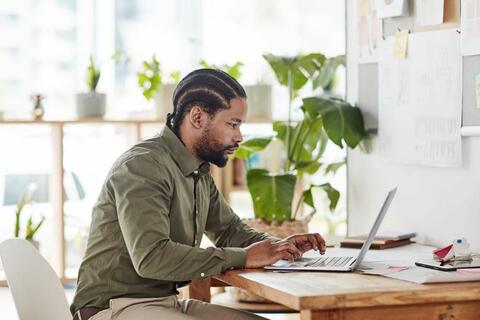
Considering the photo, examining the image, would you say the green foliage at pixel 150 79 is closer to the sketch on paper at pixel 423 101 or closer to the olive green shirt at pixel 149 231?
the sketch on paper at pixel 423 101

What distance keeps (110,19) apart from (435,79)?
3213 mm

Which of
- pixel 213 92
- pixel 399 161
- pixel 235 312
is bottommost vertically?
pixel 235 312

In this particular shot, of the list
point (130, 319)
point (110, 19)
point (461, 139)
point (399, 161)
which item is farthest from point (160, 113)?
point (130, 319)

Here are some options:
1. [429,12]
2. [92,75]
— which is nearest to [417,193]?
[429,12]

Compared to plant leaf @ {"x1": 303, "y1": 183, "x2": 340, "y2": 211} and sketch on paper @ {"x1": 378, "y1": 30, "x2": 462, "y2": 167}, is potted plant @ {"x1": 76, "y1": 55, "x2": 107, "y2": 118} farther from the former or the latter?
sketch on paper @ {"x1": 378, "y1": 30, "x2": 462, "y2": 167}

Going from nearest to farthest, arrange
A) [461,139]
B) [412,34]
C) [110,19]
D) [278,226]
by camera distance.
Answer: [461,139]
[412,34]
[278,226]
[110,19]

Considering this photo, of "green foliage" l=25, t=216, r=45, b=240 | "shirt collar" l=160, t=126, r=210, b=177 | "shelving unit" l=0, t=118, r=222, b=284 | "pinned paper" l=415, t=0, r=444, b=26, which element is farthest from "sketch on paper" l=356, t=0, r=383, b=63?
"green foliage" l=25, t=216, r=45, b=240

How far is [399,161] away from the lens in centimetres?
350

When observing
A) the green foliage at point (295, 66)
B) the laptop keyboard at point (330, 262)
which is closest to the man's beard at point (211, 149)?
the laptop keyboard at point (330, 262)

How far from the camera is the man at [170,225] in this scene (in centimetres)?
251

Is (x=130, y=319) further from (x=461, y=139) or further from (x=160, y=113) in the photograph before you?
(x=160, y=113)

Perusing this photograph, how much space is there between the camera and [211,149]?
9.07ft

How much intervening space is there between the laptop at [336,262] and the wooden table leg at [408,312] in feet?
0.96

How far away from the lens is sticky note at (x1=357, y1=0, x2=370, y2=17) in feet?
12.1
